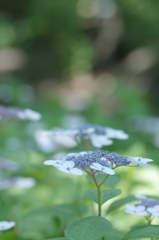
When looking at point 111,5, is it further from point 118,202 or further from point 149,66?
point 118,202

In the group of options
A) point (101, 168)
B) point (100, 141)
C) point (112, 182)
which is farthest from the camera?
point (100, 141)

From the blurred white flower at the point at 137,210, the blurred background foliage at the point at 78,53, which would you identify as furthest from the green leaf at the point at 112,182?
the blurred background foliage at the point at 78,53

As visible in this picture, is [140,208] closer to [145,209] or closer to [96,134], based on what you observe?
[145,209]

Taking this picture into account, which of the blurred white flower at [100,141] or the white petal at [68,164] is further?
the blurred white flower at [100,141]

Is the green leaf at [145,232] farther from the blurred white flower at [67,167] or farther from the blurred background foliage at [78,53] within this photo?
the blurred background foliage at [78,53]

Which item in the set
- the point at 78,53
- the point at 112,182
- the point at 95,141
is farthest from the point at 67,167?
the point at 78,53

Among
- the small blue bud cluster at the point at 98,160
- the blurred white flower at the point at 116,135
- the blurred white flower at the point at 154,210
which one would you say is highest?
the blurred white flower at the point at 116,135

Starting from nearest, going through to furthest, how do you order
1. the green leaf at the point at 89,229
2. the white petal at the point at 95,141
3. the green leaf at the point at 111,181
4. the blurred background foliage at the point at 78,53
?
the green leaf at the point at 89,229 < the green leaf at the point at 111,181 < the white petal at the point at 95,141 < the blurred background foliage at the point at 78,53

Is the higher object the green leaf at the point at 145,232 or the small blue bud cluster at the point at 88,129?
the small blue bud cluster at the point at 88,129
